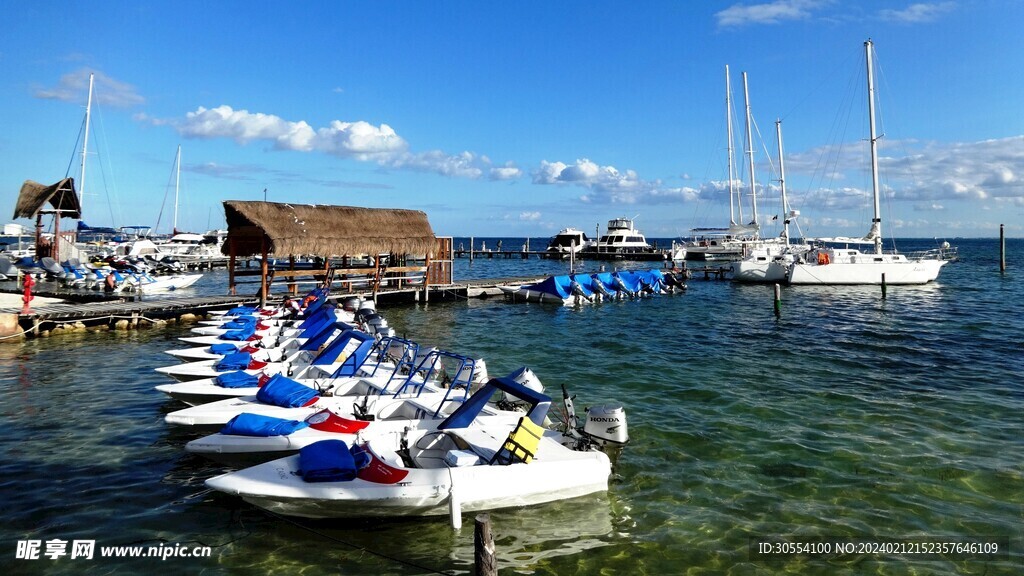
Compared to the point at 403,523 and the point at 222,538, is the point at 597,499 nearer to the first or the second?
the point at 403,523

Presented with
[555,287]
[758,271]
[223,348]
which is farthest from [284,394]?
[758,271]

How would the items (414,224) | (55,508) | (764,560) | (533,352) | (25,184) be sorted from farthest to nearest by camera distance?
(25,184) < (414,224) < (533,352) < (55,508) < (764,560)

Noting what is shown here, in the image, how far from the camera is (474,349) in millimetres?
20000

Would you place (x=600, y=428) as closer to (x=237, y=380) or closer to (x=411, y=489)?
(x=411, y=489)

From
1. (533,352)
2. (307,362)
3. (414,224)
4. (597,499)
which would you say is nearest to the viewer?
(597,499)

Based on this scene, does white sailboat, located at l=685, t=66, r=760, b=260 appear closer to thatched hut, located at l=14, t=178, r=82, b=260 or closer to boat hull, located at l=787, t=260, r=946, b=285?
boat hull, located at l=787, t=260, r=946, b=285

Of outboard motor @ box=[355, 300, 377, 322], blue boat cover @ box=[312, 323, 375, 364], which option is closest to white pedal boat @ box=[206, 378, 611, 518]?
blue boat cover @ box=[312, 323, 375, 364]

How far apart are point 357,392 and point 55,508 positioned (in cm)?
491

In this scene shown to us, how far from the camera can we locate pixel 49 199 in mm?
37125

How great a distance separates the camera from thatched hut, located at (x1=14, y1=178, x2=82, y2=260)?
36.3 m

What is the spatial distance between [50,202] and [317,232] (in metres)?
25.2

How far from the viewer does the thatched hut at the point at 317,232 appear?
2366cm

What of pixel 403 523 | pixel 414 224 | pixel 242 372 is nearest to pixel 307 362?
pixel 242 372

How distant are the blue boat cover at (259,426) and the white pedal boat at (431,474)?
118cm
